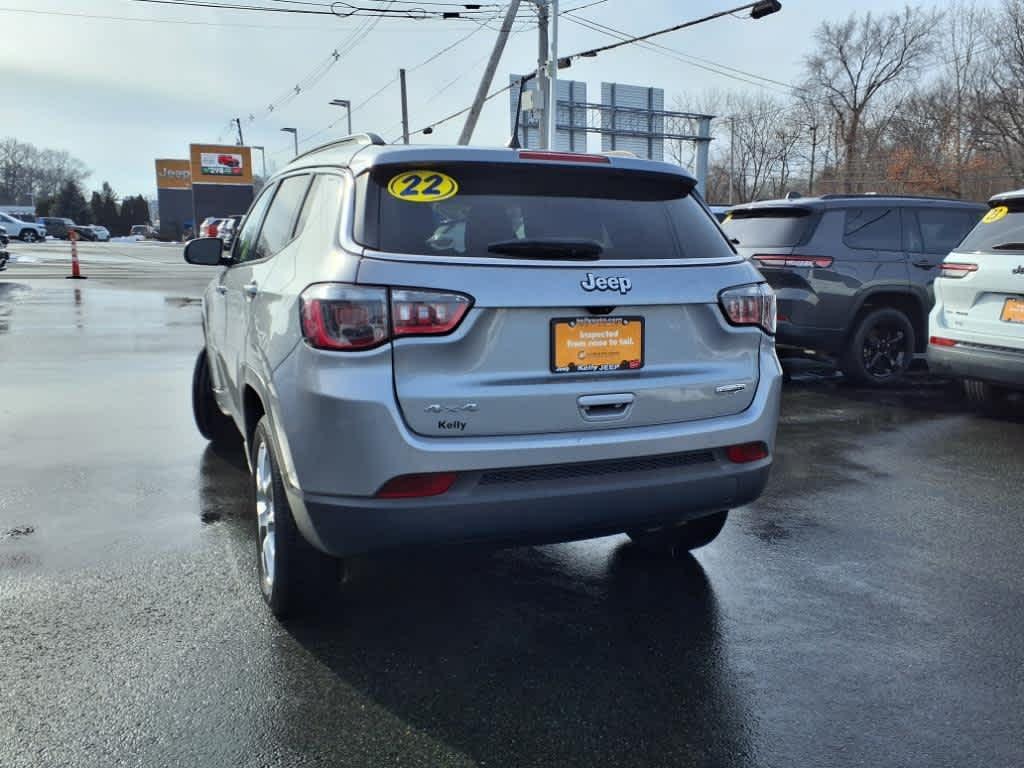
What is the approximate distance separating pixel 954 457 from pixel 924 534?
6.05 ft

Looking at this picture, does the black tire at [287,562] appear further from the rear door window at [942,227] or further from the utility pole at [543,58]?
the utility pole at [543,58]

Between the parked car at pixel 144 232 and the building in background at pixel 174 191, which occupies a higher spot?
the building in background at pixel 174 191

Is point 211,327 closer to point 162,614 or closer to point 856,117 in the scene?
point 162,614

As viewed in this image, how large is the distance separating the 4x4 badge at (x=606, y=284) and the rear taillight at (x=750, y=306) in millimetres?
415

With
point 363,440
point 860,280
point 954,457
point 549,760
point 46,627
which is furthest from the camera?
point 860,280

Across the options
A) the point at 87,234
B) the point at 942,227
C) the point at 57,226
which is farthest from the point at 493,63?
the point at 87,234

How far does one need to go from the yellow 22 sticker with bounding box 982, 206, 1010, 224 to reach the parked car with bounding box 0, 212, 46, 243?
188ft

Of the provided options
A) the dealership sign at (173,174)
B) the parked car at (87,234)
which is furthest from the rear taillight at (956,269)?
the dealership sign at (173,174)

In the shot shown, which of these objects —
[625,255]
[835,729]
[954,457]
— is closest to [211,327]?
[625,255]

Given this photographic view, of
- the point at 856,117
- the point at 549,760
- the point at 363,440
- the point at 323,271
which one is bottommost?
the point at 549,760

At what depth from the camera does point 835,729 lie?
105 inches

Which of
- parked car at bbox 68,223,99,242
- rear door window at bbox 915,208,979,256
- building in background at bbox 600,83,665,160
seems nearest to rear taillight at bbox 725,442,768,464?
rear door window at bbox 915,208,979,256

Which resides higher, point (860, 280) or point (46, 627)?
point (860, 280)

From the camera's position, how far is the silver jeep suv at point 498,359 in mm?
2775
